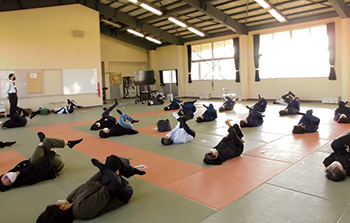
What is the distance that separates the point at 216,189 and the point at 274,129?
4.43 metres

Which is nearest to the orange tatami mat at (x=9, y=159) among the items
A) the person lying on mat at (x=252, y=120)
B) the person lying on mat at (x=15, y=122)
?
the person lying on mat at (x=15, y=122)

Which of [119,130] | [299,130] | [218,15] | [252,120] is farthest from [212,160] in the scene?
[218,15]

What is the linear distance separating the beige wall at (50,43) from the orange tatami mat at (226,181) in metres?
11.9

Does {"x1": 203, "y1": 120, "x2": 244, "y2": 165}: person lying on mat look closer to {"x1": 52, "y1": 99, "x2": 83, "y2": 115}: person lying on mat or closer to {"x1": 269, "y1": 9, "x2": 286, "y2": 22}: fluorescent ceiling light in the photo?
{"x1": 269, "y1": 9, "x2": 286, "y2": 22}: fluorescent ceiling light

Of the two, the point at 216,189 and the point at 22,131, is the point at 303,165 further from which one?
the point at 22,131

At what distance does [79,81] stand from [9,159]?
32.2 feet

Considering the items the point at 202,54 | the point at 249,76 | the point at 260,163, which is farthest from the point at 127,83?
the point at 260,163

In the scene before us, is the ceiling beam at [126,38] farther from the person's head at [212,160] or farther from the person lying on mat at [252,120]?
the person's head at [212,160]

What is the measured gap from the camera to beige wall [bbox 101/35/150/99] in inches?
782

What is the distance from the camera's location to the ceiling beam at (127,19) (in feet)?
49.4

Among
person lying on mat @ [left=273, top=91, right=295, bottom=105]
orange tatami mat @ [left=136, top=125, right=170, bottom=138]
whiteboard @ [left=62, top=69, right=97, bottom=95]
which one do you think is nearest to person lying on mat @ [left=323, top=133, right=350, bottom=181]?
orange tatami mat @ [left=136, top=125, right=170, bottom=138]

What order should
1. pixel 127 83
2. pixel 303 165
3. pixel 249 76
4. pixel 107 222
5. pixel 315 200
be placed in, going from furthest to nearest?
pixel 127 83 → pixel 249 76 → pixel 303 165 → pixel 315 200 → pixel 107 222

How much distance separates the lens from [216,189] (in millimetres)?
3578

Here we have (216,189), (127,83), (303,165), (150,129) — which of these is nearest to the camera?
(216,189)
